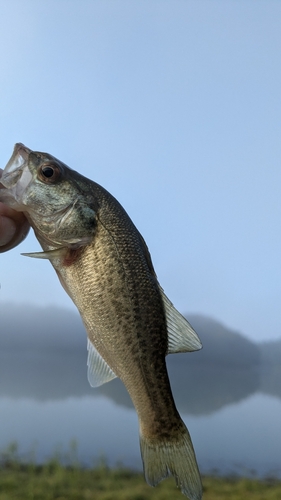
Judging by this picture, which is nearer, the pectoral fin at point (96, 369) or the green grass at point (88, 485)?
the pectoral fin at point (96, 369)

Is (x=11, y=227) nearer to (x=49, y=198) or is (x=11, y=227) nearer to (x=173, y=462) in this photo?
(x=49, y=198)

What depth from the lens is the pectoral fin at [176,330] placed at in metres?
1.02

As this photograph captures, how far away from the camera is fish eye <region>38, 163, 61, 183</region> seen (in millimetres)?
995

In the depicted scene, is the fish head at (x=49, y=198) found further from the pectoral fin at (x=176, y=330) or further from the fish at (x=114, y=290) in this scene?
the pectoral fin at (x=176, y=330)

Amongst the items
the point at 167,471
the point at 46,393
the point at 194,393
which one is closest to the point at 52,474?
the point at 167,471

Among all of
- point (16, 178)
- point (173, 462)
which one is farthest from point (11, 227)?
point (173, 462)

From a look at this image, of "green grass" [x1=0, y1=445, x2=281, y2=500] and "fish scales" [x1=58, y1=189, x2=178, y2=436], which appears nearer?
"fish scales" [x1=58, y1=189, x2=178, y2=436]

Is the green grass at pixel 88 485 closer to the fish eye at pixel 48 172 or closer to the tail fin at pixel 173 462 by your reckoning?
the tail fin at pixel 173 462

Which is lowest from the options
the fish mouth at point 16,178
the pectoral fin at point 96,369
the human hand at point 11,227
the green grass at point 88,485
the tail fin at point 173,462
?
the green grass at point 88,485

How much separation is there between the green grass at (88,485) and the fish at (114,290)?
6868 mm

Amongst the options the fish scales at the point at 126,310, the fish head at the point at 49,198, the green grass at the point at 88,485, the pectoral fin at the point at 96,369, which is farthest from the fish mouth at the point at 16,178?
the green grass at the point at 88,485

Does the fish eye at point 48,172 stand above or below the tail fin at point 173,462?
above

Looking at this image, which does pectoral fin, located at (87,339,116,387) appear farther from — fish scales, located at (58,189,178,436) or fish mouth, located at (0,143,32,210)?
fish mouth, located at (0,143,32,210)

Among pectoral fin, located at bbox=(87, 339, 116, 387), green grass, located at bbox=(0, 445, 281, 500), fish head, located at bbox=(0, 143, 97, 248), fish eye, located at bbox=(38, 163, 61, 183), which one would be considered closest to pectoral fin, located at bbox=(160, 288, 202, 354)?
pectoral fin, located at bbox=(87, 339, 116, 387)
